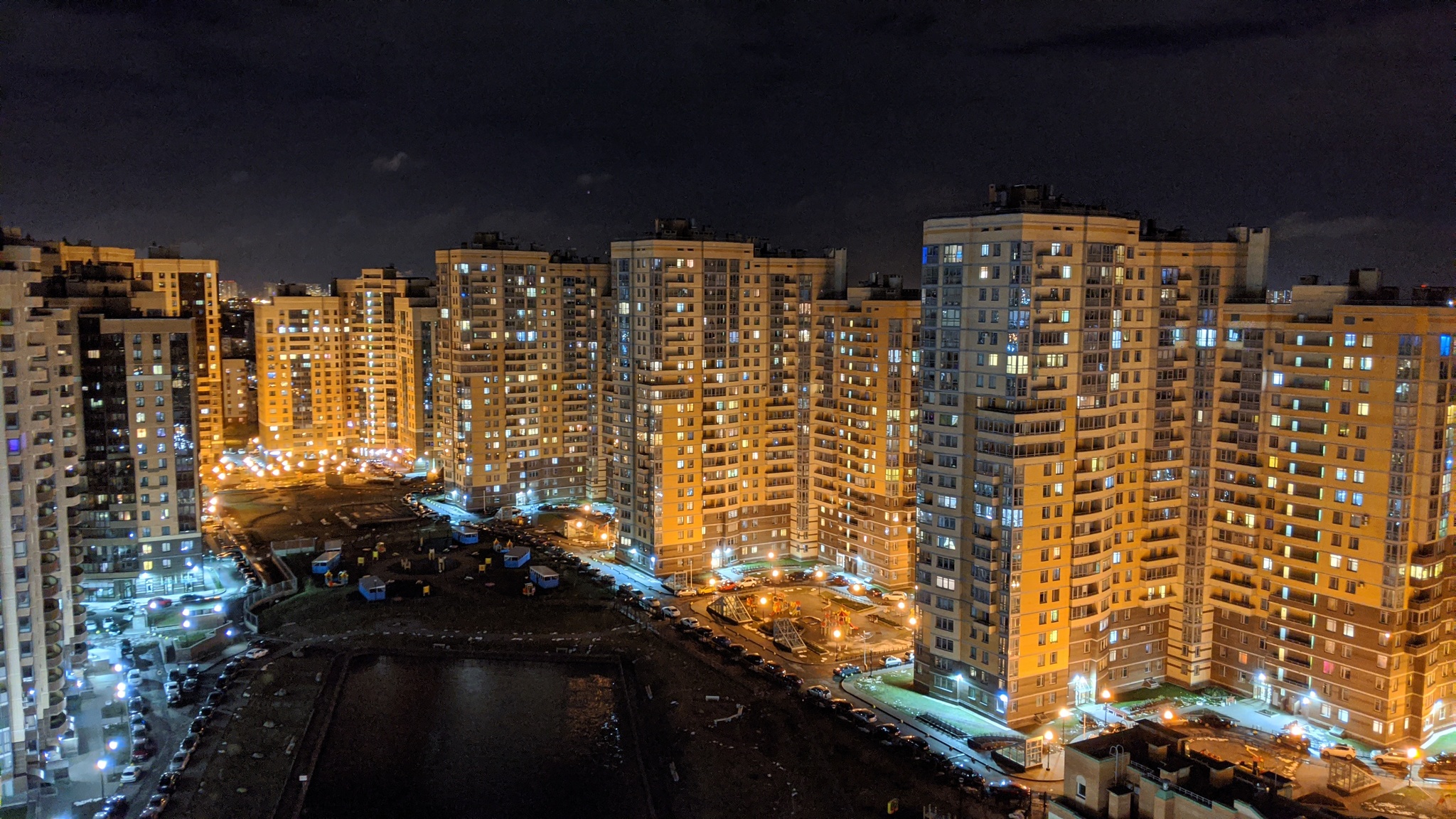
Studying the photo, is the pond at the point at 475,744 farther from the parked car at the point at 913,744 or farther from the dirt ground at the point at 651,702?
the parked car at the point at 913,744

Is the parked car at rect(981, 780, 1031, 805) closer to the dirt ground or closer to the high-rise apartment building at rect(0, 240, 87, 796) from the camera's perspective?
the dirt ground

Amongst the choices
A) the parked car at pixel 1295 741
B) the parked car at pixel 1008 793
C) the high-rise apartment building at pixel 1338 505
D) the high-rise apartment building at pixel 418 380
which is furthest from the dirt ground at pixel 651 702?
the high-rise apartment building at pixel 418 380

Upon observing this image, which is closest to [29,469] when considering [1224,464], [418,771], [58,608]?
[58,608]

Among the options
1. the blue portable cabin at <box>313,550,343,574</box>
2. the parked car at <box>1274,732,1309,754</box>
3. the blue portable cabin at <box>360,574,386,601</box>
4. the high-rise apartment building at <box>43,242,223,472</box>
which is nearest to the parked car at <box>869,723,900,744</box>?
Result: the parked car at <box>1274,732,1309,754</box>

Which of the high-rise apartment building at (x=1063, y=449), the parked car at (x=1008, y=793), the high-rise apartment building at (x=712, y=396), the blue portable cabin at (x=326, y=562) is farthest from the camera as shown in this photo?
the blue portable cabin at (x=326, y=562)

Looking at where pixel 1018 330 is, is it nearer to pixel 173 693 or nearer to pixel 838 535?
pixel 838 535
